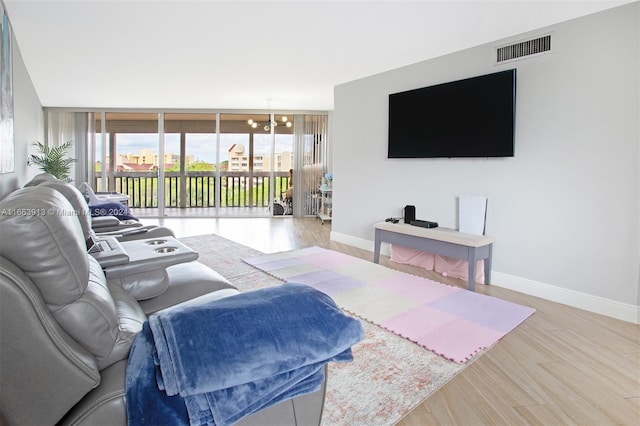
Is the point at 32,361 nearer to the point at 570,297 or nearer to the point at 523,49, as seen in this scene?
the point at 570,297

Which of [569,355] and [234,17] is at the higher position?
[234,17]

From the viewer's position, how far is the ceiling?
311 centimetres

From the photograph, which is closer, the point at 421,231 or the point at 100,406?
the point at 100,406

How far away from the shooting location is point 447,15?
10.4 feet

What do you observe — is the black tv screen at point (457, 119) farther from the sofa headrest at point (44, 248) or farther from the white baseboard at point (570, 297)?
the sofa headrest at point (44, 248)

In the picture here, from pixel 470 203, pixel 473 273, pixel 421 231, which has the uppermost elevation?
pixel 470 203

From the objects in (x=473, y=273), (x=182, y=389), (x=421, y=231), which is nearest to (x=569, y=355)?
(x=473, y=273)

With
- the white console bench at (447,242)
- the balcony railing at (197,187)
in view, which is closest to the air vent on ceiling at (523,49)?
the white console bench at (447,242)

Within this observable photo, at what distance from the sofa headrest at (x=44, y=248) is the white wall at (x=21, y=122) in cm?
322

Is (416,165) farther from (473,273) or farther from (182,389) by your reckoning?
(182,389)

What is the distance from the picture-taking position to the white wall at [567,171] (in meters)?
2.88

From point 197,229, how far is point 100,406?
586 cm

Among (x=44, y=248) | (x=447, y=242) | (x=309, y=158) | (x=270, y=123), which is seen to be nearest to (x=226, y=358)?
(x=44, y=248)

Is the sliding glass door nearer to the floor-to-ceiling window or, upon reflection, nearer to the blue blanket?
the floor-to-ceiling window
